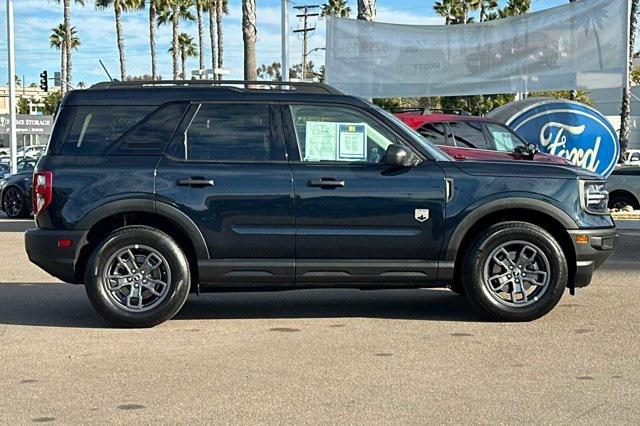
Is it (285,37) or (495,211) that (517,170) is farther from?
(285,37)

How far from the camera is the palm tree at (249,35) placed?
2784 cm

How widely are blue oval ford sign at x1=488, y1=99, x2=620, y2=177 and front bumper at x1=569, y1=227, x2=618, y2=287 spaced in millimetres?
8590

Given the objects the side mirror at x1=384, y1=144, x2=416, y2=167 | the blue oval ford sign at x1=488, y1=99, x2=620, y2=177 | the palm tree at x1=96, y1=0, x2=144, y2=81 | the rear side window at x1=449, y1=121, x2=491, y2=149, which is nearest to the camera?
the side mirror at x1=384, y1=144, x2=416, y2=167

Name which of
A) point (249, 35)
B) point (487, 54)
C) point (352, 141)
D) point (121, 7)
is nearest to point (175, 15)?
point (121, 7)

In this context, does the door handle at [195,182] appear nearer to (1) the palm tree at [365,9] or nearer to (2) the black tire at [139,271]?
(2) the black tire at [139,271]

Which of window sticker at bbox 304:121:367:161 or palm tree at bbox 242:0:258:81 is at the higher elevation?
palm tree at bbox 242:0:258:81

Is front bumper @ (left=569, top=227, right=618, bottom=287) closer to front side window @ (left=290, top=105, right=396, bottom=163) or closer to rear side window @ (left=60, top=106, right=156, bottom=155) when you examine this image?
front side window @ (left=290, top=105, right=396, bottom=163)

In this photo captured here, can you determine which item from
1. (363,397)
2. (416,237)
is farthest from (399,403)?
(416,237)

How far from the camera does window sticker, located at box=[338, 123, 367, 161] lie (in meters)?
7.90

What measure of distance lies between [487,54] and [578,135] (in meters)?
2.73

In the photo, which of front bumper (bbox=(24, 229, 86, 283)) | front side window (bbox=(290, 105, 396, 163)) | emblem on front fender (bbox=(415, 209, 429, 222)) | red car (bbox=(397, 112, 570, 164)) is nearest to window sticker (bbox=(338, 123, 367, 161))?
front side window (bbox=(290, 105, 396, 163))

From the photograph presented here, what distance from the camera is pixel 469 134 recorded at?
47.5 feet

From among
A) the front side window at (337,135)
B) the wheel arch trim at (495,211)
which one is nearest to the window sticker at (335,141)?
the front side window at (337,135)

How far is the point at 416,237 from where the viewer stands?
25.5 feet
